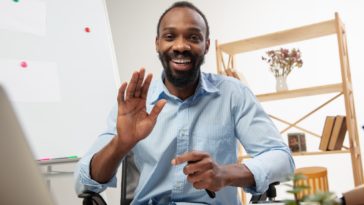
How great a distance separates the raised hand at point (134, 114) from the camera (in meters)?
0.94

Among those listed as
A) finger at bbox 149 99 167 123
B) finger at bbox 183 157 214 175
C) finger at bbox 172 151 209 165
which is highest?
finger at bbox 149 99 167 123

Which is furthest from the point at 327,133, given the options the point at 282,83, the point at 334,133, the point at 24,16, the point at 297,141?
the point at 24,16

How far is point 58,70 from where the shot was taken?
1.88 m

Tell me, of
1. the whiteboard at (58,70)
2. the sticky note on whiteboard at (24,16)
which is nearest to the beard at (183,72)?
the whiteboard at (58,70)

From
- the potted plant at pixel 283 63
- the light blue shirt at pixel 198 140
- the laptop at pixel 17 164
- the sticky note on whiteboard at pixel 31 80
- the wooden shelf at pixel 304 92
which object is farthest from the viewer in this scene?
the potted plant at pixel 283 63

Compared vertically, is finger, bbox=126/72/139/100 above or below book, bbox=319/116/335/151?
above

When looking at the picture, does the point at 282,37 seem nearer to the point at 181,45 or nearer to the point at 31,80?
the point at 181,45

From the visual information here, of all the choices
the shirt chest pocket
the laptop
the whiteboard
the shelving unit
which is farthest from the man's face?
the shelving unit

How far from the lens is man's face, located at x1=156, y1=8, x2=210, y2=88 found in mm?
1276

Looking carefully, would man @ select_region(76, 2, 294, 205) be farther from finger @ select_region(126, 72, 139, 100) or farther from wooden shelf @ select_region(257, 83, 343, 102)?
wooden shelf @ select_region(257, 83, 343, 102)

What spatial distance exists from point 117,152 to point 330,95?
185 cm

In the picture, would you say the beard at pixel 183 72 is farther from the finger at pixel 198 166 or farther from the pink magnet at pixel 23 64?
the pink magnet at pixel 23 64

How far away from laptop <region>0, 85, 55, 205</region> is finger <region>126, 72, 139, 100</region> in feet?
1.61

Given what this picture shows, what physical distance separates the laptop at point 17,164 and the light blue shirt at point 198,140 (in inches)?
26.6
